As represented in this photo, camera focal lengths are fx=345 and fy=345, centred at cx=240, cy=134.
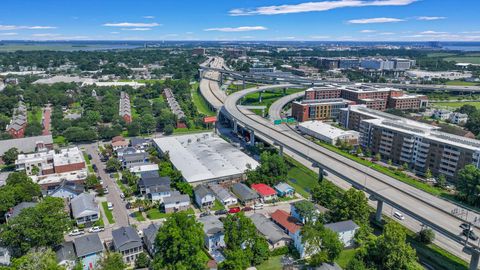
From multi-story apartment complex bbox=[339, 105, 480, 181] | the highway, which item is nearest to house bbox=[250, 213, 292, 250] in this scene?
the highway

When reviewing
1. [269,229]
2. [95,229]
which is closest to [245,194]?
[269,229]

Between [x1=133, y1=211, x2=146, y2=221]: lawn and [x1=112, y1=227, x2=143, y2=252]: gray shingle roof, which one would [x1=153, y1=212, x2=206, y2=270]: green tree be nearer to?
[x1=112, y1=227, x2=143, y2=252]: gray shingle roof

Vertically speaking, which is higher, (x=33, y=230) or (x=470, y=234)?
(x=470, y=234)

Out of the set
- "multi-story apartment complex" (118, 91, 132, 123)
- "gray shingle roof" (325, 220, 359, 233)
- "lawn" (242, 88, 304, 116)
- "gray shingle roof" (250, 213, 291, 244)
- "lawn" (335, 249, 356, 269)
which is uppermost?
"multi-story apartment complex" (118, 91, 132, 123)

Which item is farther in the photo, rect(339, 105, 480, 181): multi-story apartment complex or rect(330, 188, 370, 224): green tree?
rect(339, 105, 480, 181): multi-story apartment complex

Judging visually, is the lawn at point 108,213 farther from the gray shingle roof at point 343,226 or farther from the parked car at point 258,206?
the gray shingle roof at point 343,226

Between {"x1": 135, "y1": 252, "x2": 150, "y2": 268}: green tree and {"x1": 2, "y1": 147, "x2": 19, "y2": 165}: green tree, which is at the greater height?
{"x1": 2, "y1": 147, "x2": 19, "y2": 165}: green tree

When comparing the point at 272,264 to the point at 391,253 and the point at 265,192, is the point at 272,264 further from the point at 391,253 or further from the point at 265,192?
the point at 265,192
